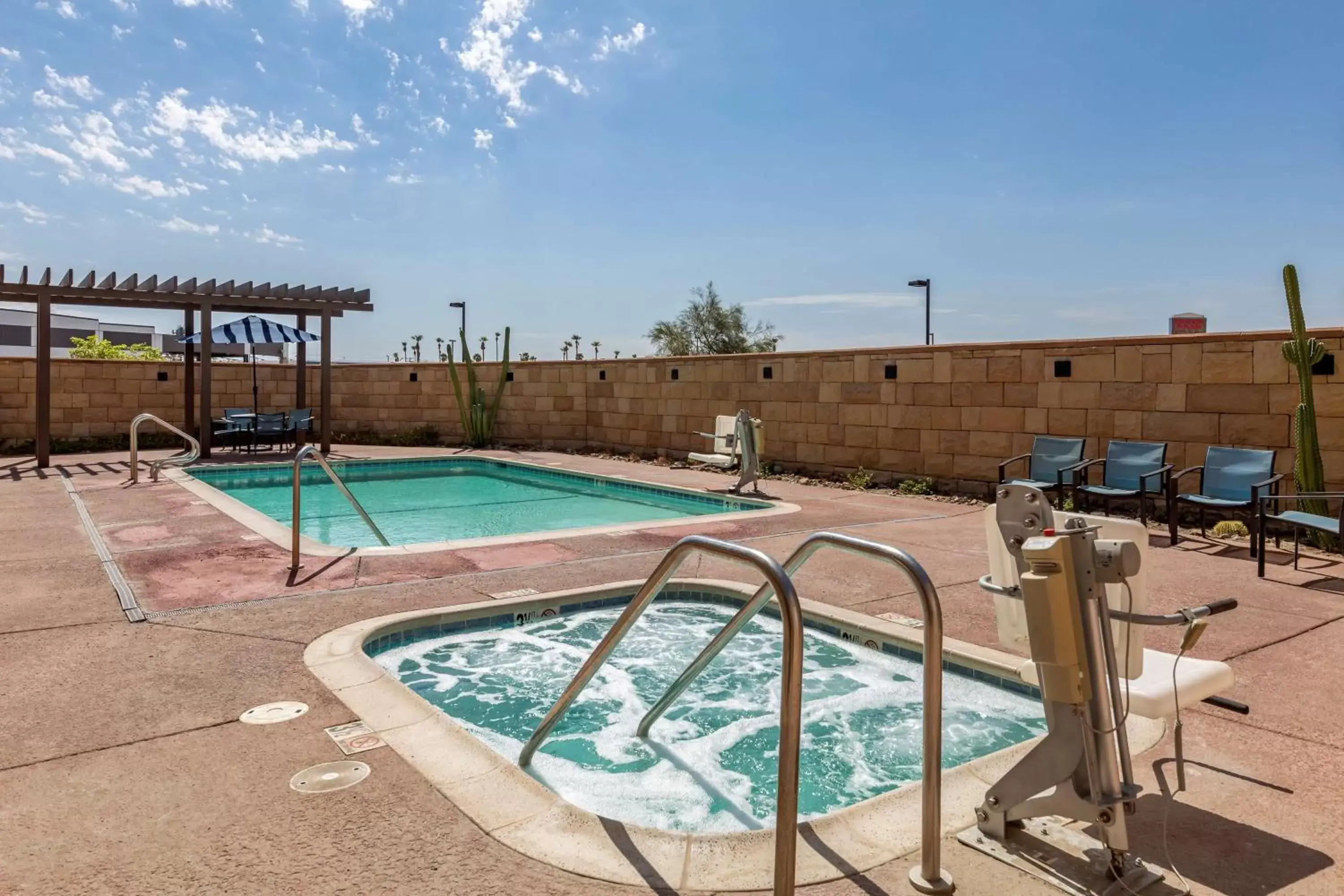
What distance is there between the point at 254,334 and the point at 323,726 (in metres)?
12.3

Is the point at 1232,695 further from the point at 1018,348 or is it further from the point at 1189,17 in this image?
the point at 1189,17

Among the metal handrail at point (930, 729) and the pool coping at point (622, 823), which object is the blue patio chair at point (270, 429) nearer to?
the pool coping at point (622, 823)

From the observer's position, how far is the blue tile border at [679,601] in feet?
12.2

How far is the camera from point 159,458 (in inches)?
512

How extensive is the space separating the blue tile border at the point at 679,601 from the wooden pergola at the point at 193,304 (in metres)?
10.2

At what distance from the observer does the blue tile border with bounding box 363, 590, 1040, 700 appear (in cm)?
373

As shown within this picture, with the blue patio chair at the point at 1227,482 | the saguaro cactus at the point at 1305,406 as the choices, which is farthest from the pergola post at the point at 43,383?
the saguaro cactus at the point at 1305,406

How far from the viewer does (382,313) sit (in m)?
14.7

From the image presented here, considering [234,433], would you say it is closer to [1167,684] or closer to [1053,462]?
[1053,462]

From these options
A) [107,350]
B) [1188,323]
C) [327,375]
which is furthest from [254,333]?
[107,350]

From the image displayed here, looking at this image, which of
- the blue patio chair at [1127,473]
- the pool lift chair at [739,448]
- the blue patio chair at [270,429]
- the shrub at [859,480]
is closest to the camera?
the blue patio chair at [1127,473]

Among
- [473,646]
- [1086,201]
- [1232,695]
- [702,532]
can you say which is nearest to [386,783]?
[473,646]

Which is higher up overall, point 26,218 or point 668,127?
point 668,127

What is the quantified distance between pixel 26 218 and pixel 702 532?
1631cm
